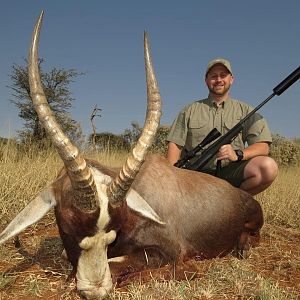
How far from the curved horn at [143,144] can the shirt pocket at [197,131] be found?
2895 mm

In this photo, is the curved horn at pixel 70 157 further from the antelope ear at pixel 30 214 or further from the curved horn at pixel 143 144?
the antelope ear at pixel 30 214

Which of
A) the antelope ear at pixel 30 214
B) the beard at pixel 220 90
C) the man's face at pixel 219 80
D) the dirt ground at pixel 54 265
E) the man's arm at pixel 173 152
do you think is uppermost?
the man's face at pixel 219 80

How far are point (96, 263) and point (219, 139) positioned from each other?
2.92 metres

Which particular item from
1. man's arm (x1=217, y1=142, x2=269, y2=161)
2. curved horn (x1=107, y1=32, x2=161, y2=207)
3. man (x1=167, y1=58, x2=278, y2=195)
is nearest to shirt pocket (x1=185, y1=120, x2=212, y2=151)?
man (x1=167, y1=58, x2=278, y2=195)

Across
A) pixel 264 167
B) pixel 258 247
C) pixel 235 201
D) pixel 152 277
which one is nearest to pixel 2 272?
pixel 152 277

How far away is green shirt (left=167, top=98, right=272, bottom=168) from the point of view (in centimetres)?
582

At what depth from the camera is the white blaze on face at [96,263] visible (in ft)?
9.64

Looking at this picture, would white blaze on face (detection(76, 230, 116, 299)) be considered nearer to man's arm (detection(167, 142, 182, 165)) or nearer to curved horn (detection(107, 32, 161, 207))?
curved horn (detection(107, 32, 161, 207))

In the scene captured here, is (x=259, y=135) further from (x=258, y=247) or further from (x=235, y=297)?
(x=235, y=297)

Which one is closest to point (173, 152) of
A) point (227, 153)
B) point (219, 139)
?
point (219, 139)

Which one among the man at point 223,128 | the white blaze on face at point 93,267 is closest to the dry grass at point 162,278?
the white blaze on face at point 93,267

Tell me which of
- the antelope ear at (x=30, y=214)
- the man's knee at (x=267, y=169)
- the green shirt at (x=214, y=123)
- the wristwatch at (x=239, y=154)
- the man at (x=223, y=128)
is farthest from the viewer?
the green shirt at (x=214, y=123)

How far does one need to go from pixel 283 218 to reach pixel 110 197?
409 centimetres

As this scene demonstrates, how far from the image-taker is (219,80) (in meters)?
6.05
